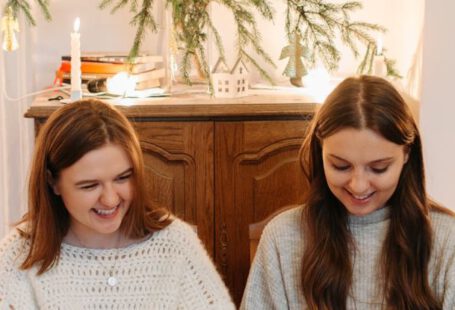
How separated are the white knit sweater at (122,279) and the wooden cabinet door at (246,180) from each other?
1.71ft

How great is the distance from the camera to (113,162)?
5.33 feet

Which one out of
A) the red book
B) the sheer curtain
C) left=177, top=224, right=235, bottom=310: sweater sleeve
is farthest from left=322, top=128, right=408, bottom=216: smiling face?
the sheer curtain

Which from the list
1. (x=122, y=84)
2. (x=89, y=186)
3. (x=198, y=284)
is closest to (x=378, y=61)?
(x=122, y=84)

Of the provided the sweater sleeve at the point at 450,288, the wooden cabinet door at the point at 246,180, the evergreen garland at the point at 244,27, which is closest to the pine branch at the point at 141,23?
the evergreen garland at the point at 244,27

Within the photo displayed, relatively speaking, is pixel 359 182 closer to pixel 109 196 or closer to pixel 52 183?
pixel 109 196

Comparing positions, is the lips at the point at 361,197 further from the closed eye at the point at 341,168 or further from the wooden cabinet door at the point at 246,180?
the wooden cabinet door at the point at 246,180

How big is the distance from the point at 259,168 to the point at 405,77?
55 cm

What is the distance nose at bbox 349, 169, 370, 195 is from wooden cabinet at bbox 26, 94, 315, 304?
25.4 inches

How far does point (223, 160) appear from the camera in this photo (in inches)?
88.6

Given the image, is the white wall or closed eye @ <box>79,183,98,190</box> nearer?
closed eye @ <box>79,183,98,190</box>

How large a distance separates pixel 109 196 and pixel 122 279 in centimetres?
20

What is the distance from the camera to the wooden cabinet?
2.23 metres

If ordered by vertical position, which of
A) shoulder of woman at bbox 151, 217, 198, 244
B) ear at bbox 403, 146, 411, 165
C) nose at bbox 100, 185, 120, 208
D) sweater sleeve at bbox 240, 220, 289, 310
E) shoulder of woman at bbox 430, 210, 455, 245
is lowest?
sweater sleeve at bbox 240, 220, 289, 310

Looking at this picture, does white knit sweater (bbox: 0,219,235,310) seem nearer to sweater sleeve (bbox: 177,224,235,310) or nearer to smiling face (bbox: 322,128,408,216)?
sweater sleeve (bbox: 177,224,235,310)
